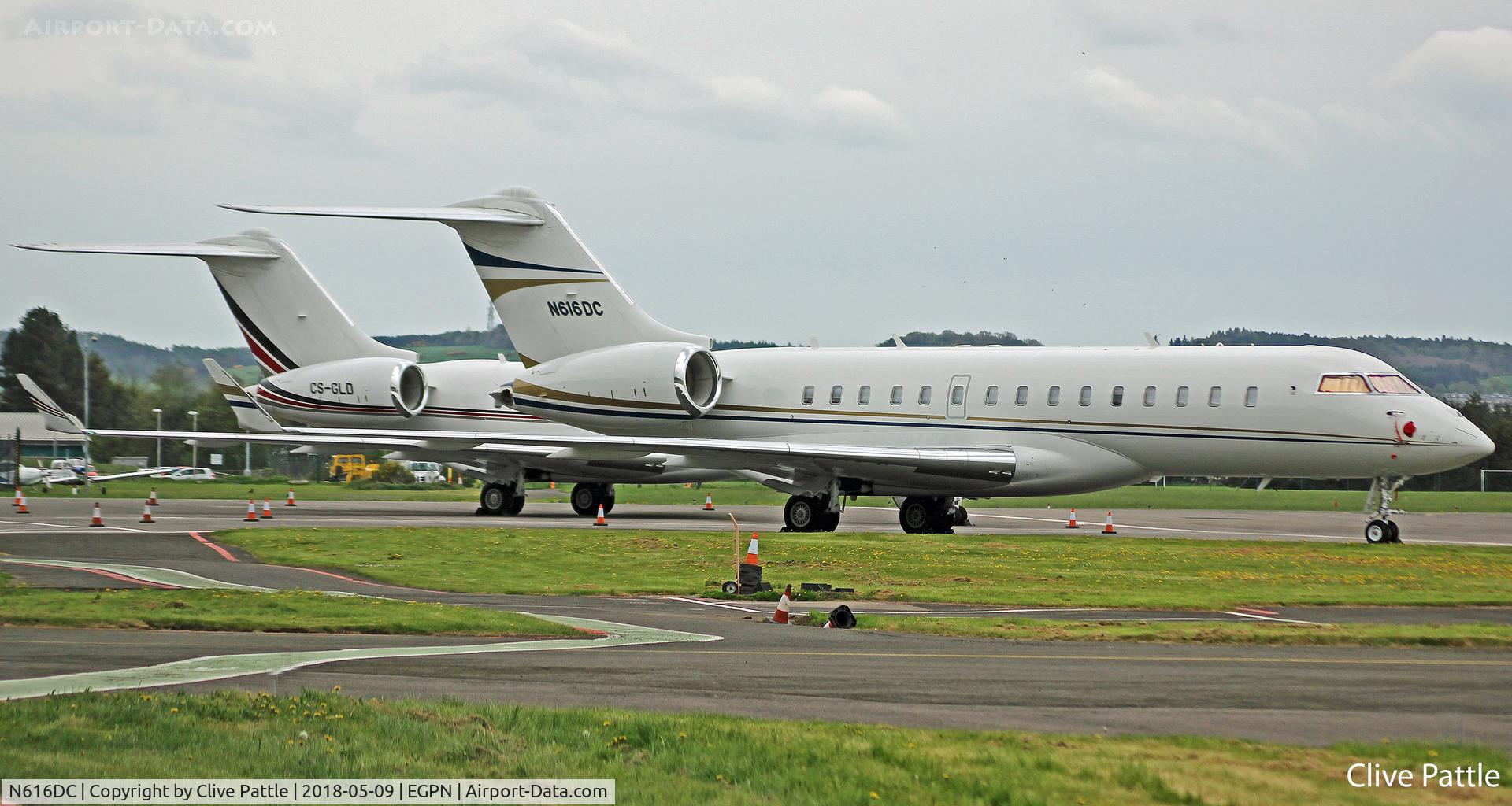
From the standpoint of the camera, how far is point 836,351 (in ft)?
112

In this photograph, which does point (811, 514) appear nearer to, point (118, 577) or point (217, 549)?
point (217, 549)

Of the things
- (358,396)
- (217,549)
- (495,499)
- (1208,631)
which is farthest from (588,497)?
(1208,631)

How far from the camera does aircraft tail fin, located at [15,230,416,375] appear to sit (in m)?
44.2

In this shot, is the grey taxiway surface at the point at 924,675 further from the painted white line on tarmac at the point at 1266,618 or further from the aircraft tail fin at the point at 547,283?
the aircraft tail fin at the point at 547,283

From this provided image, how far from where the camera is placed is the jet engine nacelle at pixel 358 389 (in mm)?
41656

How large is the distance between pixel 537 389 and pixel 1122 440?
13.3m

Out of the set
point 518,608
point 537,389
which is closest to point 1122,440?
point 537,389

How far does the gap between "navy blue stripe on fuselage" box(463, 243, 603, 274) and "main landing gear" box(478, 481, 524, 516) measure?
24.4 ft

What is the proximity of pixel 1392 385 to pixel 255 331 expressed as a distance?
3128 cm

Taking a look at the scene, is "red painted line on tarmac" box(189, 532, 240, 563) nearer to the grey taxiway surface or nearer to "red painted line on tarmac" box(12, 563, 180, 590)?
"red painted line on tarmac" box(12, 563, 180, 590)

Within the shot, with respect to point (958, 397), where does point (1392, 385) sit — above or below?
above

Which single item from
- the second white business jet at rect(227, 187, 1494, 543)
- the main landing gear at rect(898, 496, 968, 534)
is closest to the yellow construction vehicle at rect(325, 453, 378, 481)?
the second white business jet at rect(227, 187, 1494, 543)

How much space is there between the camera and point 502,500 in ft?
136

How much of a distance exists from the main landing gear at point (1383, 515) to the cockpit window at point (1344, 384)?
5.77ft
